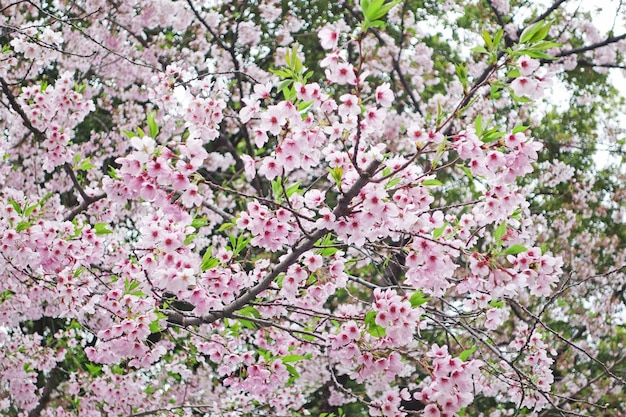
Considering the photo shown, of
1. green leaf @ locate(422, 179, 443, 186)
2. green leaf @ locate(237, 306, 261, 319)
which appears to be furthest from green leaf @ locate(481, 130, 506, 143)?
green leaf @ locate(237, 306, 261, 319)

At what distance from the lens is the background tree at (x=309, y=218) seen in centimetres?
276

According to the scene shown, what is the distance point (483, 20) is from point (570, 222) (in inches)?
143

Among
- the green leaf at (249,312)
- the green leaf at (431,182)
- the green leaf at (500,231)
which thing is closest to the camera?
the green leaf at (431,182)

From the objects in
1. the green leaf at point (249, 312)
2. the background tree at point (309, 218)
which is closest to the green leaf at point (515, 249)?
the background tree at point (309, 218)

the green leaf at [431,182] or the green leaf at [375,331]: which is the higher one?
the green leaf at [431,182]

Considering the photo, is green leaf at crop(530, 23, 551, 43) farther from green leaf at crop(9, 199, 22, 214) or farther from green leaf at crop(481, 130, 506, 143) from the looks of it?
green leaf at crop(9, 199, 22, 214)

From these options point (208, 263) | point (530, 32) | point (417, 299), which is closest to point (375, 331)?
point (417, 299)

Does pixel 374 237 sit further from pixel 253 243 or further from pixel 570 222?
pixel 570 222

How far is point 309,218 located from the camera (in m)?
2.89

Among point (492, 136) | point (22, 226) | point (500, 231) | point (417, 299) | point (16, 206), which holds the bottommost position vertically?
point (417, 299)

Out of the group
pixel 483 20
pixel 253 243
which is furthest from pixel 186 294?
pixel 483 20

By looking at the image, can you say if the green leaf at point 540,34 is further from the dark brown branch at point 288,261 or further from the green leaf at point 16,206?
the green leaf at point 16,206

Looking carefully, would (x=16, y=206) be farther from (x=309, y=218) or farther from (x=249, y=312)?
(x=309, y=218)

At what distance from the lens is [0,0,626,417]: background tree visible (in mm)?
2756
